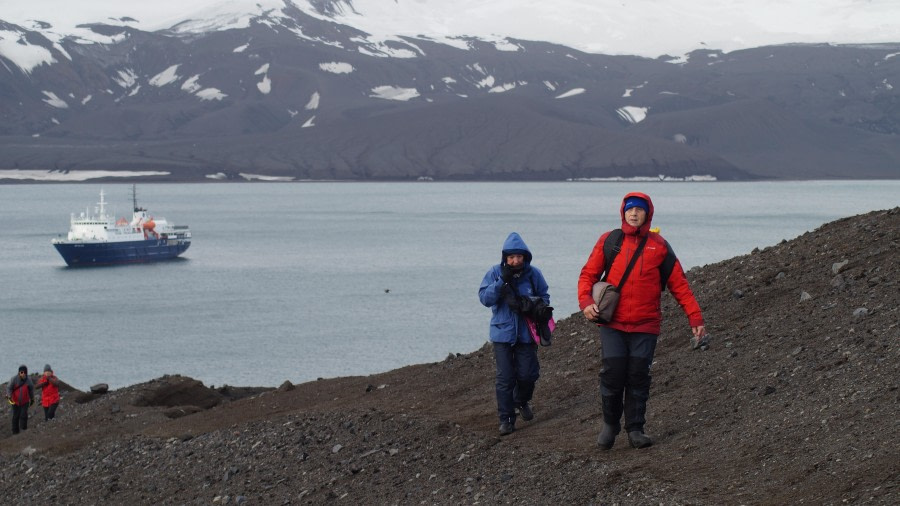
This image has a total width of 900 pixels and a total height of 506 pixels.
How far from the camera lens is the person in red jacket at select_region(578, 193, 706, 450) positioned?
26.0 ft

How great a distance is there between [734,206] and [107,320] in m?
110

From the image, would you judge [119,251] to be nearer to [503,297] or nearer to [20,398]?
[20,398]

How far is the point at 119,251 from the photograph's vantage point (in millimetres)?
78812

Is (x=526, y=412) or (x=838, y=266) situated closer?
(x=526, y=412)

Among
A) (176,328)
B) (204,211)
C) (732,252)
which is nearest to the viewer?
(176,328)

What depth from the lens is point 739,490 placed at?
6.99 metres

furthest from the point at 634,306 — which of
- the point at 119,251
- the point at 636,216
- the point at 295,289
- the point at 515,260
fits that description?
the point at 119,251

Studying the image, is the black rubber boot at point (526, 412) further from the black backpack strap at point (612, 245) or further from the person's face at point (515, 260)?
the black backpack strap at point (612, 245)

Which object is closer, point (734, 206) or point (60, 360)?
point (60, 360)

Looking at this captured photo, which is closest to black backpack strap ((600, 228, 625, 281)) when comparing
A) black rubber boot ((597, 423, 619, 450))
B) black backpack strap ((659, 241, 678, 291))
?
black backpack strap ((659, 241, 678, 291))

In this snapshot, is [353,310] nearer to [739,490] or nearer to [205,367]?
[205,367]

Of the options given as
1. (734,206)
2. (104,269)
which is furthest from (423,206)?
(104,269)

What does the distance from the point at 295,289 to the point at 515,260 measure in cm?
5325

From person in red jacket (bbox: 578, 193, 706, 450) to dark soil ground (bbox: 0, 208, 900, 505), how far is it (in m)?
0.38
